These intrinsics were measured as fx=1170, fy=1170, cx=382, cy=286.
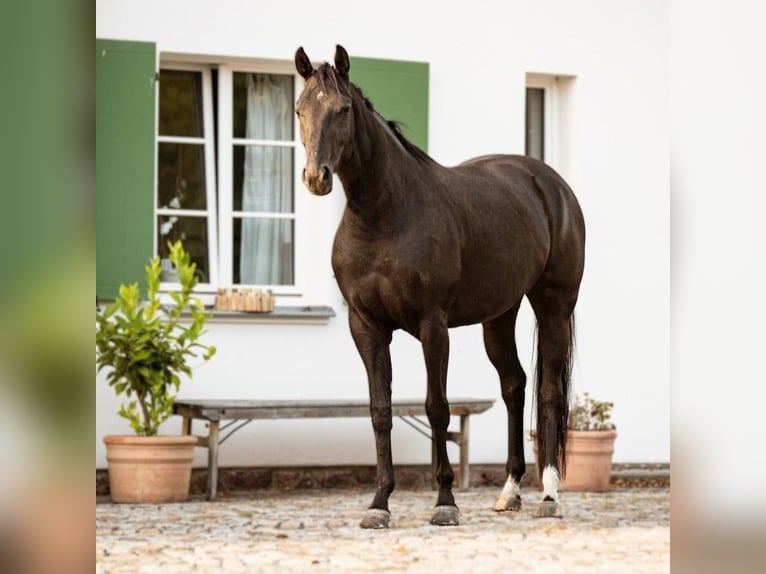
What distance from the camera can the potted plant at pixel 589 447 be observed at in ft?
24.6

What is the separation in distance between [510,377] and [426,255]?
4.12 ft

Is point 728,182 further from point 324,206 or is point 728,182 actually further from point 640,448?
point 640,448

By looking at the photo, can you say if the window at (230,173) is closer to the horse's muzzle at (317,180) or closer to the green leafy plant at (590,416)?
the green leafy plant at (590,416)

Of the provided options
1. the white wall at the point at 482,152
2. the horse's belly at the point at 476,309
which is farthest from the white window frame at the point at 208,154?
the horse's belly at the point at 476,309

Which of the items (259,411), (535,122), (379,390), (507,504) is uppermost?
(535,122)

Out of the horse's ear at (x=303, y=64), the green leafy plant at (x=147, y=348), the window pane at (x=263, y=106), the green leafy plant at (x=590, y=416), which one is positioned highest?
A: the window pane at (x=263, y=106)

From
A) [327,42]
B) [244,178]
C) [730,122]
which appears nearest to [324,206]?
[244,178]

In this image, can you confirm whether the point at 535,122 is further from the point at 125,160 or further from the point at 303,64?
the point at 303,64

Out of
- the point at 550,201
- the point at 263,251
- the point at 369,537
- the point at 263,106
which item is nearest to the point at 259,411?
the point at 263,251

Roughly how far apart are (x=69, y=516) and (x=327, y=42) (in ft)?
23.7

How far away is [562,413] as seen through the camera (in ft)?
19.9

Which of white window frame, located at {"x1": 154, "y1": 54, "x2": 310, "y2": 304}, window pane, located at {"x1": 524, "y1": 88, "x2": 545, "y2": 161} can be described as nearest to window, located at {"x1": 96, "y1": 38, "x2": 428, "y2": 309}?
white window frame, located at {"x1": 154, "y1": 54, "x2": 310, "y2": 304}

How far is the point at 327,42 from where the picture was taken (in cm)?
766

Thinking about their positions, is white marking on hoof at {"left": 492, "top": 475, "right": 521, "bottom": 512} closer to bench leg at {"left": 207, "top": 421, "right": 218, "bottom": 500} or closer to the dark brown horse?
the dark brown horse
